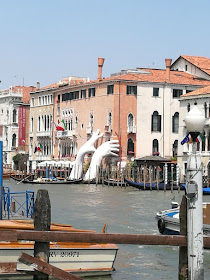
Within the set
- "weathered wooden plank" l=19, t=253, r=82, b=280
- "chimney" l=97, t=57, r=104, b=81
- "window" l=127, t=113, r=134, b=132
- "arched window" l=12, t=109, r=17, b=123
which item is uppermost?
"chimney" l=97, t=57, r=104, b=81

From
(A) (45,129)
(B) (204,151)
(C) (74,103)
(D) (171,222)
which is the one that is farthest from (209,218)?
(A) (45,129)

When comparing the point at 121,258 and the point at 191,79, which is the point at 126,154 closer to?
the point at 191,79

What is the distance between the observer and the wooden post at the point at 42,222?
21.8 feet

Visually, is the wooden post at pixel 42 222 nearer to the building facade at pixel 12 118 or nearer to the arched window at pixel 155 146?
the arched window at pixel 155 146

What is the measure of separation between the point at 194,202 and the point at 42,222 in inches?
54.1

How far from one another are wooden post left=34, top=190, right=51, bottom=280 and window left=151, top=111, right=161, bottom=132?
1609 inches

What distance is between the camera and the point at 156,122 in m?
47.8

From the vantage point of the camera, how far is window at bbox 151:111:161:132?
47781mm

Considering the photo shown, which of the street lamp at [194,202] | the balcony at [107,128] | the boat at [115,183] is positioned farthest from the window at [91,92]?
the street lamp at [194,202]

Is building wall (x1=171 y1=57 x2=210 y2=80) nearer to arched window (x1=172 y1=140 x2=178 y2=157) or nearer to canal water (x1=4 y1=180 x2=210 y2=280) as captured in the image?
arched window (x1=172 y1=140 x2=178 y2=157)

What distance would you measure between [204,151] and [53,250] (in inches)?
1257

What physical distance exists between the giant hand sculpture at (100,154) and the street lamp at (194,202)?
3990 cm

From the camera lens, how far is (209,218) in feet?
43.5

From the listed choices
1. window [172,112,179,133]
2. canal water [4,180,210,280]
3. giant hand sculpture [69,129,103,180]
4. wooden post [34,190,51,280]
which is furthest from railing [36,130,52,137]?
wooden post [34,190,51,280]
